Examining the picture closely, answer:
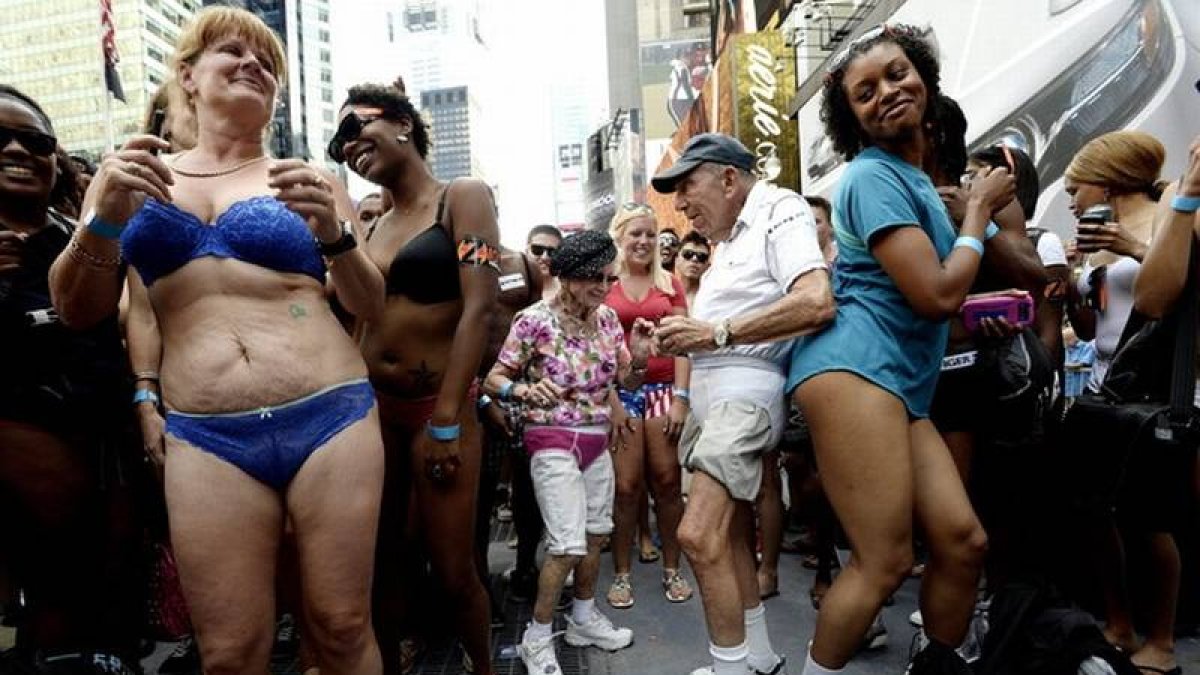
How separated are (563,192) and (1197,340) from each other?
98799 mm

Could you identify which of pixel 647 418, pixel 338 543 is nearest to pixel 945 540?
pixel 338 543

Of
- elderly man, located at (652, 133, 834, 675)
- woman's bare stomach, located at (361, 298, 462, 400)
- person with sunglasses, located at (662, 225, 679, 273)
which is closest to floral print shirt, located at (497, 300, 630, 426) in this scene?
elderly man, located at (652, 133, 834, 675)

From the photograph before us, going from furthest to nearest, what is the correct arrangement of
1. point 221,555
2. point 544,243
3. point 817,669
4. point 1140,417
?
point 544,243 < point 1140,417 < point 817,669 < point 221,555

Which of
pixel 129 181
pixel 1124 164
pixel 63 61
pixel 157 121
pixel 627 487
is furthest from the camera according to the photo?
pixel 63 61

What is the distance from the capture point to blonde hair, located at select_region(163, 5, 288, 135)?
7.18 feet

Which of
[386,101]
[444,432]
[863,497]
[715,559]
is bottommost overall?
[715,559]

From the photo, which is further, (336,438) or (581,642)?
(581,642)

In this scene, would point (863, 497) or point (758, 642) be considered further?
point (758, 642)

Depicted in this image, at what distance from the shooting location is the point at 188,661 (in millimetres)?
Answer: 3885

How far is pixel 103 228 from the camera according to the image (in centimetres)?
195

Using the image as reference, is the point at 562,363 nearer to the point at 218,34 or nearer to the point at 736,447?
the point at 736,447

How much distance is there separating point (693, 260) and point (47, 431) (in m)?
4.13

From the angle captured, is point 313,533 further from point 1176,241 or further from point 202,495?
point 1176,241

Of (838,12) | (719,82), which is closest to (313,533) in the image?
(838,12)
